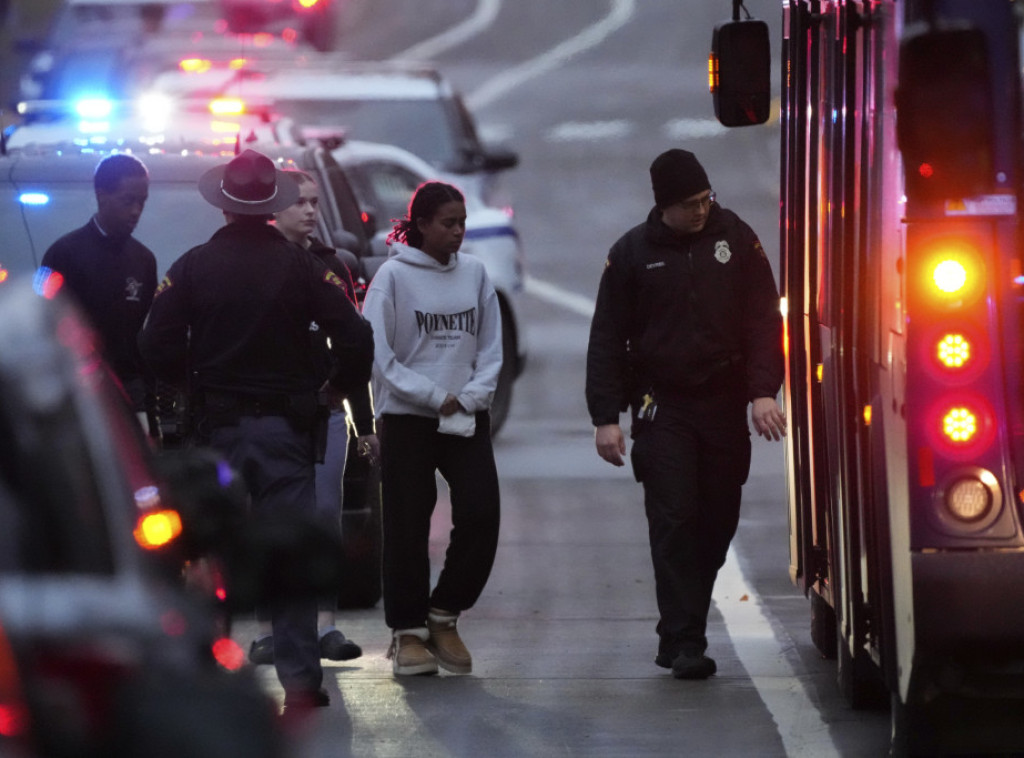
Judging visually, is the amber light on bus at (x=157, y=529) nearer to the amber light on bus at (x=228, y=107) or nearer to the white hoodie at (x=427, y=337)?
the white hoodie at (x=427, y=337)

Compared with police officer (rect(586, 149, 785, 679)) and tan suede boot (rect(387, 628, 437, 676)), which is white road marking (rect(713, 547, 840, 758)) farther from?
tan suede boot (rect(387, 628, 437, 676))

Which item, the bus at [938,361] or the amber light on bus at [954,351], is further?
the amber light on bus at [954,351]

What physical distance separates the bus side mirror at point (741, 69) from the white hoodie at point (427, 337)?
117 cm

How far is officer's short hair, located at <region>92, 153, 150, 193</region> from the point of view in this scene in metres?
9.15

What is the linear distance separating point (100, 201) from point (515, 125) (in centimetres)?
2563

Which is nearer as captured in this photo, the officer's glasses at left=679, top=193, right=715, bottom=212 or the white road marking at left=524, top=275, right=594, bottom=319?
the officer's glasses at left=679, top=193, right=715, bottom=212

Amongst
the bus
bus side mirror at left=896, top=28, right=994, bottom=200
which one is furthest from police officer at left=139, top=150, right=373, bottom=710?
bus side mirror at left=896, top=28, right=994, bottom=200

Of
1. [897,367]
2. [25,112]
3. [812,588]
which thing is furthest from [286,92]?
[897,367]

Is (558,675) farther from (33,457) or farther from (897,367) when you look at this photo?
(33,457)

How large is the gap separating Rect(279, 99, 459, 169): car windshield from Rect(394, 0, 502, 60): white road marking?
18234 mm

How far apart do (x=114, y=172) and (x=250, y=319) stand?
4.93 ft

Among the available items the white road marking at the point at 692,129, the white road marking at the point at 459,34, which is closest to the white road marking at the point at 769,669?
the white road marking at the point at 692,129

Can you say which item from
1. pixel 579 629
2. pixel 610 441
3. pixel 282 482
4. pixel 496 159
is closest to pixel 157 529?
pixel 282 482

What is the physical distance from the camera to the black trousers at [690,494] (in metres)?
8.55
